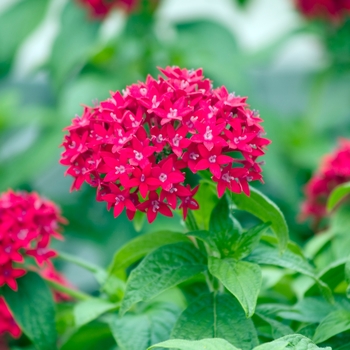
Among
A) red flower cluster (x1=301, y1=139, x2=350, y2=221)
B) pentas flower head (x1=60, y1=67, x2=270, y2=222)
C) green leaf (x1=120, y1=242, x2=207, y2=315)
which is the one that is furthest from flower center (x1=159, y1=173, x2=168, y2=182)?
red flower cluster (x1=301, y1=139, x2=350, y2=221)

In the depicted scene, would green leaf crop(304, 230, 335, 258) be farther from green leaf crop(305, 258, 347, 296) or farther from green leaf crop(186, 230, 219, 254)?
green leaf crop(186, 230, 219, 254)

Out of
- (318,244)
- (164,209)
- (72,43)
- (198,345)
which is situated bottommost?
(318,244)

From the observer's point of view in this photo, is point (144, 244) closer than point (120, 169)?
No

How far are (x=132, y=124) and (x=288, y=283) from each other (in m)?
0.42

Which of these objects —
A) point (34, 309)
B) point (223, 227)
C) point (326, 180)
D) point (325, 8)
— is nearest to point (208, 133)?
point (223, 227)

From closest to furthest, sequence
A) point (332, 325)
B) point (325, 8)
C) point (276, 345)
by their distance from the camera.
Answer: point (276, 345), point (332, 325), point (325, 8)

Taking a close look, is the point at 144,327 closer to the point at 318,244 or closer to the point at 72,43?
the point at 318,244

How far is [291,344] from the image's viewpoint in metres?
0.63

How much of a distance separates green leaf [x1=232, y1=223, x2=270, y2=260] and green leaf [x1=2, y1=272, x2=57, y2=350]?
0.85ft

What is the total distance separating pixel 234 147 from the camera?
0.70 metres

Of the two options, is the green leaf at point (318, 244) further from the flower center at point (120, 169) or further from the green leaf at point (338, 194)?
the flower center at point (120, 169)

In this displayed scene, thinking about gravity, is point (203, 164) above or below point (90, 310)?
above

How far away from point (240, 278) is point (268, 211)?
0.09 m

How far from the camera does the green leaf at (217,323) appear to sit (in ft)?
2.32
